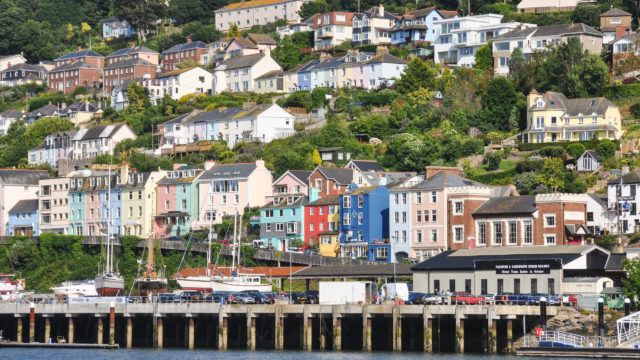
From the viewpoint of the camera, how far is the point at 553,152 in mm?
122875

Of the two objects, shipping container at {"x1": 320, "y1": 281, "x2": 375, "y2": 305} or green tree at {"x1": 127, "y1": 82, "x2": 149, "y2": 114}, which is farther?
green tree at {"x1": 127, "y1": 82, "x2": 149, "y2": 114}

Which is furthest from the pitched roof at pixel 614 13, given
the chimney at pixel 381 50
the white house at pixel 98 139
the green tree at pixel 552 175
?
the white house at pixel 98 139

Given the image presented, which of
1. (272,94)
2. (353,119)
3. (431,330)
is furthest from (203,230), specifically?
(431,330)

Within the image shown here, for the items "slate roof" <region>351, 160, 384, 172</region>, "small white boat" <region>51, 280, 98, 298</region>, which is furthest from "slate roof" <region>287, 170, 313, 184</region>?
"small white boat" <region>51, 280, 98, 298</region>

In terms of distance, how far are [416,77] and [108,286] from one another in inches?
1976

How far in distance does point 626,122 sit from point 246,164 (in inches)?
1274

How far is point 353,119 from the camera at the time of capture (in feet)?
480

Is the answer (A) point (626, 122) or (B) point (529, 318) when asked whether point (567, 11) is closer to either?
(A) point (626, 122)

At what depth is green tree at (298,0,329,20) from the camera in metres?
192

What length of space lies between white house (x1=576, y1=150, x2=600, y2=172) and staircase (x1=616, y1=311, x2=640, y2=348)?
43275 millimetres

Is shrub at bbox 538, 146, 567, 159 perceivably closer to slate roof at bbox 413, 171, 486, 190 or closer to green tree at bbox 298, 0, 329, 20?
slate roof at bbox 413, 171, 486, 190

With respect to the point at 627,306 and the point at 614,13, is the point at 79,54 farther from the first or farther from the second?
the point at 627,306

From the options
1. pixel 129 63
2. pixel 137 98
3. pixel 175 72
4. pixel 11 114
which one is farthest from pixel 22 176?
pixel 129 63

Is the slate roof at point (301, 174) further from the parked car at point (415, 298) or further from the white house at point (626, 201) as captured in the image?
the parked car at point (415, 298)
